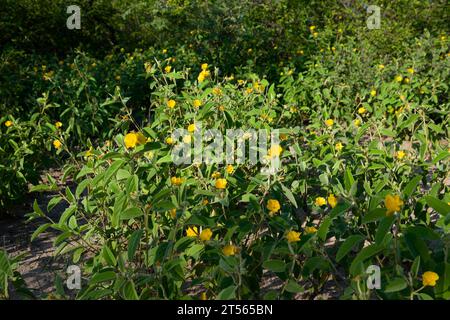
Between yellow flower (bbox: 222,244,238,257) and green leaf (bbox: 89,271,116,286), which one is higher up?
yellow flower (bbox: 222,244,238,257)

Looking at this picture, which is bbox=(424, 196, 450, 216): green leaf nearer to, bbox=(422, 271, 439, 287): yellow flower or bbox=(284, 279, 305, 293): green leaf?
bbox=(422, 271, 439, 287): yellow flower

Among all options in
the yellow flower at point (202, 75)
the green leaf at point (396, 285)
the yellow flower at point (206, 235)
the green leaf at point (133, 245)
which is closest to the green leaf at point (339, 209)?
the green leaf at point (396, 285)

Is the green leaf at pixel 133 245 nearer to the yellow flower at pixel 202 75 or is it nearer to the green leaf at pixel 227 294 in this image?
the green leaf at pixel 227 294

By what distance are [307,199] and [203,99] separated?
0.91 m

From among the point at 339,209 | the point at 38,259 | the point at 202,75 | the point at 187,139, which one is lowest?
the point at 38,259

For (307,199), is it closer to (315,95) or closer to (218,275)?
(218,275)

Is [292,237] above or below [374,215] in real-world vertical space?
below

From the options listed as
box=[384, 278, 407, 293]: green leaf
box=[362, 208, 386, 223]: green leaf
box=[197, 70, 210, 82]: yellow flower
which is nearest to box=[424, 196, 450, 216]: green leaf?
box=[362, 208, 386, 223]: green leaf

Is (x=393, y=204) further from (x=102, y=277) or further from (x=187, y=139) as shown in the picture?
(x=187, y=139)

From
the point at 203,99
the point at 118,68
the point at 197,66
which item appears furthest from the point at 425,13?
the point at 203,99

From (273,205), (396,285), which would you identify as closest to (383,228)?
(396,285)

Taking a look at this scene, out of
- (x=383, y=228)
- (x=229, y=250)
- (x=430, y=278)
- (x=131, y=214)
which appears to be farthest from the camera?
(x=131, y=214)

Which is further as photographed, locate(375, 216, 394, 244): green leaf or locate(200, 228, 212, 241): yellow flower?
locate(200, 228, 212, 241): yellow flower

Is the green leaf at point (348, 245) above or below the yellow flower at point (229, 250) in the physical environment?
above
